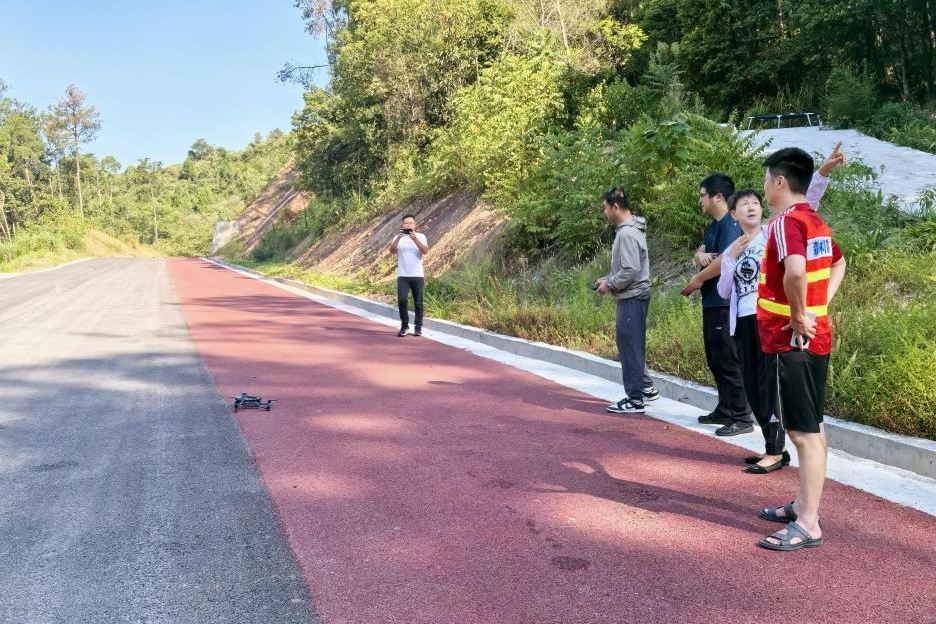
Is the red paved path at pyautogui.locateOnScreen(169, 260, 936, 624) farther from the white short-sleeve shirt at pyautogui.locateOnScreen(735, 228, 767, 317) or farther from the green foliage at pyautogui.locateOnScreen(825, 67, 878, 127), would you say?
the green foliage at pyautogui.locateOnScreen(825, 67, 878, 127)

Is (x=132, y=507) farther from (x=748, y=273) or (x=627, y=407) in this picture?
(x=748, y=273)

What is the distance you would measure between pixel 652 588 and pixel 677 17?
2531cm

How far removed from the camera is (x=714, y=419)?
6219 mm

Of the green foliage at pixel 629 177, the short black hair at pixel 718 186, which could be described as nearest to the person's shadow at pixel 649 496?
the short black hair at pixel 718 186

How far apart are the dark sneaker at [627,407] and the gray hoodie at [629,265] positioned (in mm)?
937

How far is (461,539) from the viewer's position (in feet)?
13.1

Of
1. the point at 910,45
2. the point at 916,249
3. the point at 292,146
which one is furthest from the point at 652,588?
the point at 292,146

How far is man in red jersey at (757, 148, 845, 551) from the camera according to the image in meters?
3.69

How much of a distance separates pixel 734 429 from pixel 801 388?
2.33 meters

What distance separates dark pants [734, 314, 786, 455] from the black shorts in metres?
0.85

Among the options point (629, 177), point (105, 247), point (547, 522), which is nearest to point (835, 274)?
point (547, 522)

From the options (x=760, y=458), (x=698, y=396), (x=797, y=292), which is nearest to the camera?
(x=797, y=292)

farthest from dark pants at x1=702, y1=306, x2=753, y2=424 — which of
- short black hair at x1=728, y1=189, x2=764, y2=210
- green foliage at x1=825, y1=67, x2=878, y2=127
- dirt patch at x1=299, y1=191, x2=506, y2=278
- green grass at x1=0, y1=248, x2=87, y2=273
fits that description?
green grass at x1=0, y1=248, x2=87, y2=273

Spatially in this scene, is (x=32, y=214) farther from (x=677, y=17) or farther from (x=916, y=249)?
(x=916, y=249)
